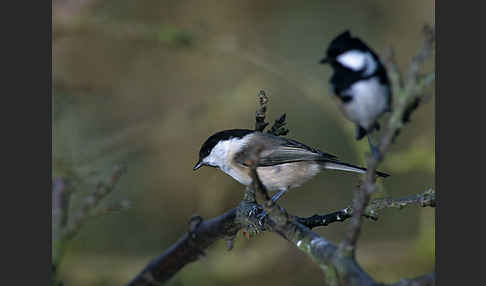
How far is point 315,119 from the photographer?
1.59m

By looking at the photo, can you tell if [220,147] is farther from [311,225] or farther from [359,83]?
[359,83]

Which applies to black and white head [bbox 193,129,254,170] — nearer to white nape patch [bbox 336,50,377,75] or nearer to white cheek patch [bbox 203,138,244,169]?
white cheek patch [bbox 203,138,244,169]

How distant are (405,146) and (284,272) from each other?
62cm

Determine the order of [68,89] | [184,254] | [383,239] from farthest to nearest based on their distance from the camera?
[383,239], [68,89], [184,254]

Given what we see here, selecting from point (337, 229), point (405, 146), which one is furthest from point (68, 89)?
point (405, 146)

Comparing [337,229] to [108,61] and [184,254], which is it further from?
[108,61]

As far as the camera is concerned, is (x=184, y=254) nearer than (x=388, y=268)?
Yes

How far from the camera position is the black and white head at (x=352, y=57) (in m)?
0.57

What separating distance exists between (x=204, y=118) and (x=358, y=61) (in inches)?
49.3

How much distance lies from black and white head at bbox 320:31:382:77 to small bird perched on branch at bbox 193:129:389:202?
47 cm

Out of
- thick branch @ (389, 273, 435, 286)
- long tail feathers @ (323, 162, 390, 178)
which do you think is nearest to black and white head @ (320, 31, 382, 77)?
thick branch @ (389, 273, 435, 286)

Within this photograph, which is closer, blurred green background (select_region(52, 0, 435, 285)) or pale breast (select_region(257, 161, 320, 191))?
pale breast (select_region(257, 161, 320, 191))

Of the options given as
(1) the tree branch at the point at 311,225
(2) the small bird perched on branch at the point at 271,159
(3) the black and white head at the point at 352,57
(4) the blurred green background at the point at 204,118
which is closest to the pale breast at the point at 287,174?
(2) the small bird perched on branch at the point at 271,159

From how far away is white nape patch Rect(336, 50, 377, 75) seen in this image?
1.88 feet
